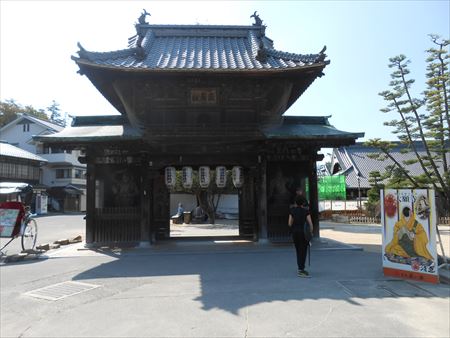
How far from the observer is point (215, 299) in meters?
6.40

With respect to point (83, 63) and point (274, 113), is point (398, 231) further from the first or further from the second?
point (83, 63)

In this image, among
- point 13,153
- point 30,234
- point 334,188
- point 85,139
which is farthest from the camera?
point 13,153

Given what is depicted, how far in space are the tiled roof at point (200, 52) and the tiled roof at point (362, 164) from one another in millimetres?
23390

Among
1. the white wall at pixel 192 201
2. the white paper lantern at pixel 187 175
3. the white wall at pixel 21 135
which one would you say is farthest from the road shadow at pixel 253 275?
the white wall at pixel 21 135

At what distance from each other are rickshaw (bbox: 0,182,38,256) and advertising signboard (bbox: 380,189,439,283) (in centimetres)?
1098

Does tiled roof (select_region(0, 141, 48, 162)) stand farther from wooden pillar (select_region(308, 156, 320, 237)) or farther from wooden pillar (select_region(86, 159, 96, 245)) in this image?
wooden pillar (select_region(308, 156, 320, 237))

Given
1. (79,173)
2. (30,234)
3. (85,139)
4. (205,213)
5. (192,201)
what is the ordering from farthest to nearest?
(79,173)
(192,201)
(205,213)
(30,234)
(85,139)

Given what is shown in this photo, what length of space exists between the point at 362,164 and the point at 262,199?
2829cm

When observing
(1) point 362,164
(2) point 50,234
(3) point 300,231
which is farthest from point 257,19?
(1) point 362,164

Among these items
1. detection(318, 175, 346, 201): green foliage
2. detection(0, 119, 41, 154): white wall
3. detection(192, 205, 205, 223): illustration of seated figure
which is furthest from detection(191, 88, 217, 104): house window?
detection(0, 119, 41, 154): white wall

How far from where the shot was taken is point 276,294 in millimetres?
6656

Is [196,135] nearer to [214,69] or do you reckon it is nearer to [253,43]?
[214,69]

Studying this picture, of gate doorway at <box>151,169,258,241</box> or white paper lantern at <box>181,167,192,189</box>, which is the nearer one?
white paper lantern at <box>181,167,192,189</box>

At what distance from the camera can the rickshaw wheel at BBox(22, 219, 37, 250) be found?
40.3 ft
